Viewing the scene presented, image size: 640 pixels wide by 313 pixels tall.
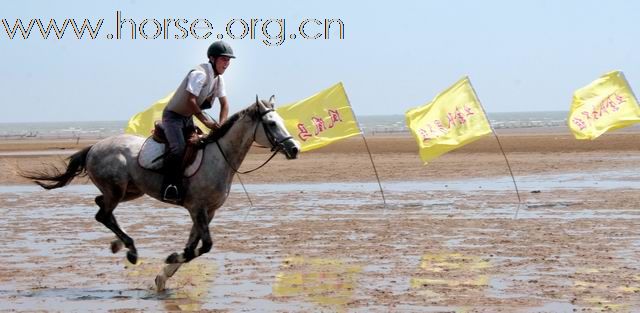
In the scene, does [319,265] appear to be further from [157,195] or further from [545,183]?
[545,183]

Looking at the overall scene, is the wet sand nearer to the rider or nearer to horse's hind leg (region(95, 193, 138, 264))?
horse's hind leg (region(95, 193, 138, 264))

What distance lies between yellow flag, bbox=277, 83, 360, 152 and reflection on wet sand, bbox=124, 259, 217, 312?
31.0ft

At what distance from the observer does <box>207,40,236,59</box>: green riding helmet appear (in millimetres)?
11562

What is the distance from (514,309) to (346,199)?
14.5 meters

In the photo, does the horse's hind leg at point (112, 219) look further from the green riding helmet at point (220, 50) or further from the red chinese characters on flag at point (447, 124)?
the red chinese characters on flag at point (447, 124)

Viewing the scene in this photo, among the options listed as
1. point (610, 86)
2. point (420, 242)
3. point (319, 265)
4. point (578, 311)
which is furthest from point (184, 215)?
point (578, 311)

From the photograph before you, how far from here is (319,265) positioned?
43.2 feet

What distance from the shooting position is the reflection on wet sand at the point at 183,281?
1064cm

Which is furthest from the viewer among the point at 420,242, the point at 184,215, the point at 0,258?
the point at 184,215

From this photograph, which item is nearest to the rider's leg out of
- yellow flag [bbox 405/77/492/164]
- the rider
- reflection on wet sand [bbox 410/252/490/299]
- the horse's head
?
the rider

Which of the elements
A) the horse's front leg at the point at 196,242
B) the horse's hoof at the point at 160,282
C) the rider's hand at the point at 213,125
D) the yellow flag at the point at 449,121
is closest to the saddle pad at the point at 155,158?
the rider's hand at the point at 213,125

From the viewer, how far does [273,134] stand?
37.3ft

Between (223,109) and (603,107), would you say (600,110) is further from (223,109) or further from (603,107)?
(223,109)

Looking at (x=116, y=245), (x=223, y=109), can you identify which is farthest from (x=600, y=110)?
(x=116, y=245)
